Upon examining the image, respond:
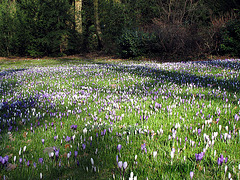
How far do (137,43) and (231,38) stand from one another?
27.0 ft

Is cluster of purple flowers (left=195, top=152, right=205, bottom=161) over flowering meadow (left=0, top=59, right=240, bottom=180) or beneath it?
over

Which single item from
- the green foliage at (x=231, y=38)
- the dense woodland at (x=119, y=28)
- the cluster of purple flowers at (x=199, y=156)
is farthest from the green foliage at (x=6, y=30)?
the cluster of purple flowers at (x=199, y=156)

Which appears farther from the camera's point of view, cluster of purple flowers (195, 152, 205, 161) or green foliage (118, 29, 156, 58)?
green foliage (118, 29, 156, 58)

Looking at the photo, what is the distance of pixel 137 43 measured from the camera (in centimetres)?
1880

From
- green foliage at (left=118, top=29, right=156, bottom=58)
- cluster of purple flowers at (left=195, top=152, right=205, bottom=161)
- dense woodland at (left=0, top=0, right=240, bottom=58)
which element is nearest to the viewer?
cluster of purple flowers at (left=195, top=152, right=205, bottom=161)

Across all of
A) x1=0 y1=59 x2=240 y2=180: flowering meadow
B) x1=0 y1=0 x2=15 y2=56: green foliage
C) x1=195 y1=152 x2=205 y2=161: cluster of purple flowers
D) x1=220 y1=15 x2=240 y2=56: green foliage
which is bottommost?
x1=0 y1=59 x2=240 y2=180: flowering meadow

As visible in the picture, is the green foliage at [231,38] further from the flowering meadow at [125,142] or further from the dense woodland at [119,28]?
the flowering meadow at [125,142]

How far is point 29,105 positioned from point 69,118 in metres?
1.45

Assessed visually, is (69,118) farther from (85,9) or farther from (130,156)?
(85,9)

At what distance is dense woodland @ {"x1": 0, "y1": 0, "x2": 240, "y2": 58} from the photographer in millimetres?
16422

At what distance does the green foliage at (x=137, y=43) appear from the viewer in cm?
1856

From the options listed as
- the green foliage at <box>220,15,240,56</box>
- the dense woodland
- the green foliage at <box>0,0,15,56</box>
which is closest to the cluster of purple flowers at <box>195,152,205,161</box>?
the dense woodland

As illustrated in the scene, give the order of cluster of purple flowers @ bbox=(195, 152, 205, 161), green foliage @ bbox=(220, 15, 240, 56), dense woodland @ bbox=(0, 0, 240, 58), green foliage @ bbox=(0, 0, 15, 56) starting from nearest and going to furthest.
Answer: cluster of purple flowers @ bbox=(195, 152, 205, 161)
green foliage @ bbox=(220, 15, 240, 56)
dense woodland @ bbox=(0, 0, 240, 58)
green foliage @ bbox=(0, 0, 15, 56)

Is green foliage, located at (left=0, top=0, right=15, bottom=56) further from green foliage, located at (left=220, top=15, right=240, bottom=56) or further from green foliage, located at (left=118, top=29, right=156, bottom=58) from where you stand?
green foliage, located at (left=220, top=15, right=240, bottom=56)
